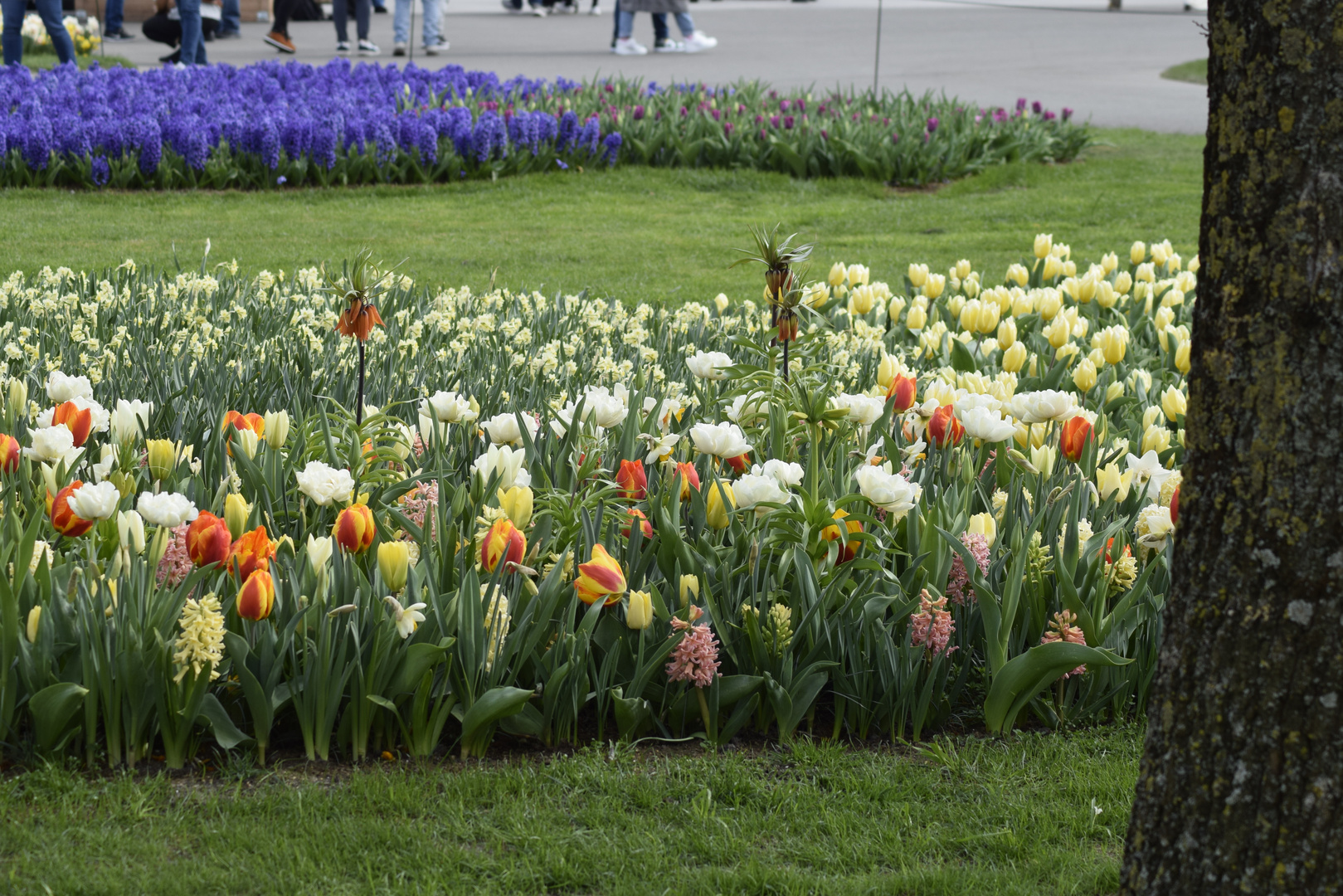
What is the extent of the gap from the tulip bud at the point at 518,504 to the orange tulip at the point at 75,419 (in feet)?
3.18

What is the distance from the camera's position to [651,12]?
57.3ft

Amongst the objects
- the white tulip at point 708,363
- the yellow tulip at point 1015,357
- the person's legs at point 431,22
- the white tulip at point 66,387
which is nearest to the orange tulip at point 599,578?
the white tulip at point 708,363

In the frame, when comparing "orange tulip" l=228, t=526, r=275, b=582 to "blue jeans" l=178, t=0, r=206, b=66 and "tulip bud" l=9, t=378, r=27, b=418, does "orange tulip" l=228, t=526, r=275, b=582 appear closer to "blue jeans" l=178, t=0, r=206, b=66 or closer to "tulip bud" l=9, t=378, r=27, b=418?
"tulip bud" l=9, t=378, r=27, b=418

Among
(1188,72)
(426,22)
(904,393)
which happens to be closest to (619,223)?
(904,393)

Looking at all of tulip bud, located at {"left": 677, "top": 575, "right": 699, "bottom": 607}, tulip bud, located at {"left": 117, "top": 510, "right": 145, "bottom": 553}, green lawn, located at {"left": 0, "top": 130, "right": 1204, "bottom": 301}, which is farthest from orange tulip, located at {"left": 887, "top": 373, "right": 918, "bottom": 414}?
green lawn, located at {"left": 0, "top": 130, "right": 1204, "bottom": 301}

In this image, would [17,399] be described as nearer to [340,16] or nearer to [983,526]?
[983,526]

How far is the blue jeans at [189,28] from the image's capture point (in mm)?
13703

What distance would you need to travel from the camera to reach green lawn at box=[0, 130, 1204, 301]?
7258 millimetres

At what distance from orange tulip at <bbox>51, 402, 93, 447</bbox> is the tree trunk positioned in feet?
7.35

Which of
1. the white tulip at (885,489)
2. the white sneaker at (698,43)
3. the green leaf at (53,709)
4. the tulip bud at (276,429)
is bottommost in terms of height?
the green leaf at (53,709)

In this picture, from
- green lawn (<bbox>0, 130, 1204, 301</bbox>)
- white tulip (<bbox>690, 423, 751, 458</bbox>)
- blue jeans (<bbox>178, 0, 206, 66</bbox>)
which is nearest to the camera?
white tulip (<bbox>690, 423, 751, 458</bbox>)

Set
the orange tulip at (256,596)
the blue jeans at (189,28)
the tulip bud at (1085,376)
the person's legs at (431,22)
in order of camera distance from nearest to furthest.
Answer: the orange tulip at (256,596)
the tulip bud at (1085,376)
the blue jeans at (189,28)
the person's legs at (431,22)

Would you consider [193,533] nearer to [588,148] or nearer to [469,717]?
A: [469,717]

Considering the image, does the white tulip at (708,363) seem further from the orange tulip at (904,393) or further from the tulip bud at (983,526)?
the tulip bud at (983,526)
